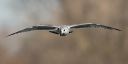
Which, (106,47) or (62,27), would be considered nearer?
(62,27)

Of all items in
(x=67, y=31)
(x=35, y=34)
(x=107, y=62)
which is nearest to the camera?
(x=67, y=31)

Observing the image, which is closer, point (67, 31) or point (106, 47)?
point (67, 31)

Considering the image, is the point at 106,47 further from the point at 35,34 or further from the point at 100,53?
the point at 35,34

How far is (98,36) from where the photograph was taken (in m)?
56.1

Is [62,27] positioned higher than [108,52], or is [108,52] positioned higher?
[62,27]

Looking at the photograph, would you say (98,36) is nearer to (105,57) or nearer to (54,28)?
(105,57)

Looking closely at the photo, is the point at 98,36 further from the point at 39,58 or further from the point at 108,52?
the point at 39,58

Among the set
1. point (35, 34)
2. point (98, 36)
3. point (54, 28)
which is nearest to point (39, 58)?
point (35, 34)

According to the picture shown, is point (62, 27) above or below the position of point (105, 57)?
above

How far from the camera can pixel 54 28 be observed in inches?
947

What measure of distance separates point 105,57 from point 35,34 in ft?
31.4

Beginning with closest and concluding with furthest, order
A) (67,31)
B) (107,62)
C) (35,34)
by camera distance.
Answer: (67,31), (35,34), (107,62)

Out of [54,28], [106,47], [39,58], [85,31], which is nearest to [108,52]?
[106,47]

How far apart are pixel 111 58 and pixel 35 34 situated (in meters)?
9.95
